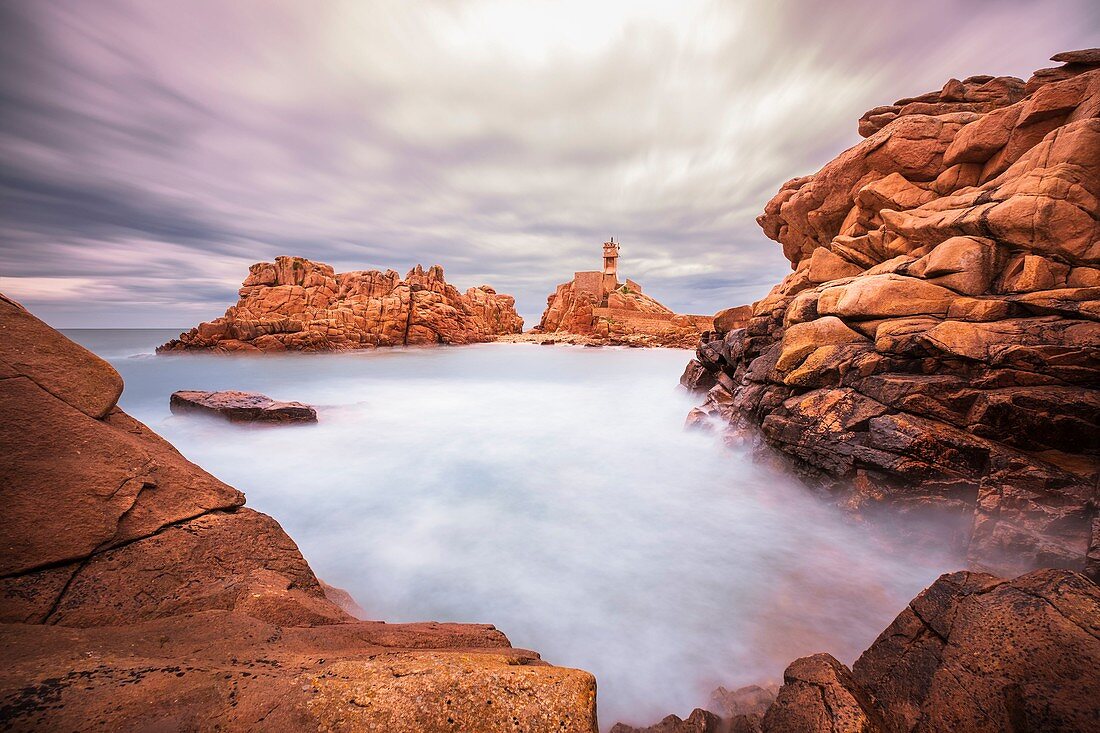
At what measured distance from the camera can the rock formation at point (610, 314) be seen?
6250 cm

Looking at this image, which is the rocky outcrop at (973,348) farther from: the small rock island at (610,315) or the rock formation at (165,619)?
the small rock island at (610,315)

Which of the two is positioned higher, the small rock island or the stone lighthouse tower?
the stone lighthouse tower

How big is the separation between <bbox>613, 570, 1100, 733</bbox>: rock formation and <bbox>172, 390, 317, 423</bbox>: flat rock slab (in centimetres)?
1383

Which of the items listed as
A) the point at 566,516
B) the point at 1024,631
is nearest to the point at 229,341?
the point at 566,516

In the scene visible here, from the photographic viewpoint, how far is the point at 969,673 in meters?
2.79

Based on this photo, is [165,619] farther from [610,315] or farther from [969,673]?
[610,315]

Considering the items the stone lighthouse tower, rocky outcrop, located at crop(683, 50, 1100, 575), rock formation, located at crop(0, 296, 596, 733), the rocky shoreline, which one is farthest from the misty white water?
the stone lighthouse tower

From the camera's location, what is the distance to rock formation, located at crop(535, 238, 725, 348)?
62500 millimetres

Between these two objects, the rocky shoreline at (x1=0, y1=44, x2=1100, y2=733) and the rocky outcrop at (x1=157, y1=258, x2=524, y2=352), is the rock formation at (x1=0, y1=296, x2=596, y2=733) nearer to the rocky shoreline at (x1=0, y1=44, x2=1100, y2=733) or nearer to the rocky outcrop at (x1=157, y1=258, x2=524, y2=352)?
the rocky shoreline at (x1=0, y1=44, x2=1100, y2=733)

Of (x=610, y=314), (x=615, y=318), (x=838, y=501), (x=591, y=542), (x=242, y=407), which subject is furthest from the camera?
(x=610, y=314)

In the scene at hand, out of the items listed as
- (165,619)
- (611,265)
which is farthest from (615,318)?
(165,619)

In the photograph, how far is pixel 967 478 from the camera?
242 inches

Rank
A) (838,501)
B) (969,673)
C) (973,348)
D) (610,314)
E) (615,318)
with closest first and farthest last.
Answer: (969,673) → (973,348) → (838,501) → (615,318) → (610,314)

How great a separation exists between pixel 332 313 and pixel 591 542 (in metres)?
52.6
